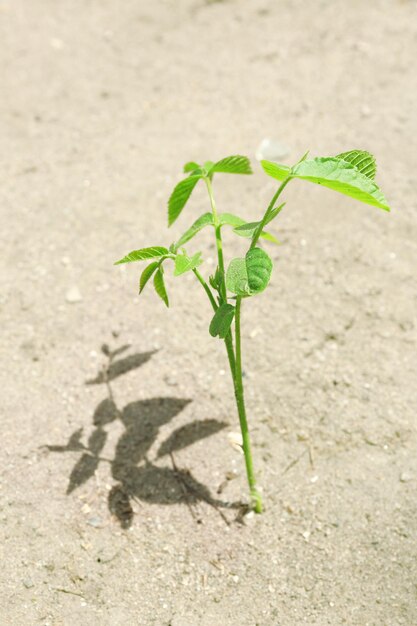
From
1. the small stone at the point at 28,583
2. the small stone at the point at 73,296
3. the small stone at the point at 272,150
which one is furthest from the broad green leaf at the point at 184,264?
the small stone at the point at 272,150

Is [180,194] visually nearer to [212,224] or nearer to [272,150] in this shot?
[212,224]

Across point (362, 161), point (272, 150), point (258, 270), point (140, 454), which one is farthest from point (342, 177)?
point (272, 150)

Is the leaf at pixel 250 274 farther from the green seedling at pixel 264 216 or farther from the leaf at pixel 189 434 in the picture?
the leaf at pixel 189 434

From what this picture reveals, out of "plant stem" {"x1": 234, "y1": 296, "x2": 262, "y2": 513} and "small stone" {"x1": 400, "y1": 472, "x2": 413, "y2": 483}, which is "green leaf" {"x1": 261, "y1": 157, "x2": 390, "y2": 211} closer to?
"plant stem" {"x1": 234, "y1": 296, "x2": 262, "y2": 513}

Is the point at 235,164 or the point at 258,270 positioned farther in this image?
the point at 235,164

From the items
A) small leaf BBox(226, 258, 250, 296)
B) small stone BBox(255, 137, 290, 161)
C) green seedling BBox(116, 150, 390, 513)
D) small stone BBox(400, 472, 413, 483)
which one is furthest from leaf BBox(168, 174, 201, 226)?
small stone BBox(255, 137, 290, 161)

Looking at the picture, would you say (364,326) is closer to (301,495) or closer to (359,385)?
(359,385)

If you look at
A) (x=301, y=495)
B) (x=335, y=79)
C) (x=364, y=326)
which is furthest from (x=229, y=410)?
(x=335, y=79)
